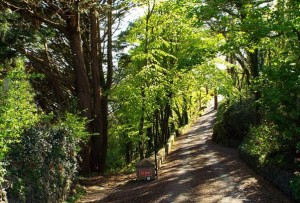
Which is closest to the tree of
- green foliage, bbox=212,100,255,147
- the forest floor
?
the forest floor

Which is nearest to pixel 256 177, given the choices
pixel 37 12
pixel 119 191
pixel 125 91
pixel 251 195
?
pixel 251 195

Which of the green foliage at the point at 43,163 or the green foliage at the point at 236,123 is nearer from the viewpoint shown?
the green foliage at the point at 43,163

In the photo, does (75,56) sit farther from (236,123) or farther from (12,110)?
(236,123)

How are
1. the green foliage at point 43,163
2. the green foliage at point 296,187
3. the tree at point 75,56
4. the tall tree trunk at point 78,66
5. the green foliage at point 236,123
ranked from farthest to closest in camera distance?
the green foliage at point 236,123 → the tall tree trunk at point 78,66 → the tree at point 75,56 → the green foliage at point 296,187 → the green foliage at point 43,163

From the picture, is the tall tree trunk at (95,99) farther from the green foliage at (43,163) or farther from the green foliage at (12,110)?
the green foliage at (12,110)

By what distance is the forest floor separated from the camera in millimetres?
12156

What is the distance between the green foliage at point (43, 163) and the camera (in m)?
8.87

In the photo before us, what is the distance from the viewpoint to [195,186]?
13.9m

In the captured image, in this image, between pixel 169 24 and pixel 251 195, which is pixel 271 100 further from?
pixel 169 24

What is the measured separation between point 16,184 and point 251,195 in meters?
7.73

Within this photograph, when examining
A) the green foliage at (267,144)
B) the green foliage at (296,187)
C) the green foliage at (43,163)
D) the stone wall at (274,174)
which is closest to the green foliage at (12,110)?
the green foliage at (43,163)

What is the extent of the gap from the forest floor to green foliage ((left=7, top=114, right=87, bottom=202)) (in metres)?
2.29

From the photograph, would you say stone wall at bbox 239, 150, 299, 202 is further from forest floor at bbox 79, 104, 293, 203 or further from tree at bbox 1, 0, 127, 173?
tree at bbox 1, 0, 127, 173

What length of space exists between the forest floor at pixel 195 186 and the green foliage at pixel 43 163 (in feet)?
7.51
